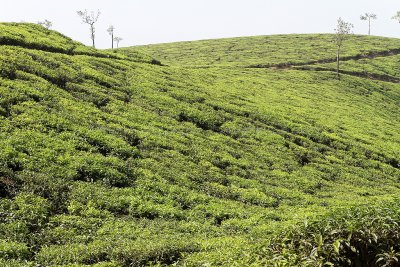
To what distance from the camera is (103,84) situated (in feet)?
123

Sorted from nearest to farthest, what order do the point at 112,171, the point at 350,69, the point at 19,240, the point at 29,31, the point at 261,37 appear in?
the point at 19,240 → the point at 112,171 → the point at 29,31 → the point at 350,69 → the point at 261,37

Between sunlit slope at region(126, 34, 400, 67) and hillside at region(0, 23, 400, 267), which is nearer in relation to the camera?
hillside at region(0, 23, 400, 267)

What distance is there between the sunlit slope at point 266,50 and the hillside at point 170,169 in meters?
45.9

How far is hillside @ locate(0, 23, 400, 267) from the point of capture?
1416 cm

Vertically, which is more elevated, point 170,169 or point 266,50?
point 266,50

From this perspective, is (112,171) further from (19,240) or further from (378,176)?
(378,176)

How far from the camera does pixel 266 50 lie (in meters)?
121

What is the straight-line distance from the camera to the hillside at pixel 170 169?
46.4 ft

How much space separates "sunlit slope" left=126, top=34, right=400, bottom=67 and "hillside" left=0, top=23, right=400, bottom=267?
45863mm

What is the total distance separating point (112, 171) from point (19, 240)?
7.76 meters

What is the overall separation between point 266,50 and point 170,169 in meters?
102

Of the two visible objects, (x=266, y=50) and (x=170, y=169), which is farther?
(x=266, y=50)

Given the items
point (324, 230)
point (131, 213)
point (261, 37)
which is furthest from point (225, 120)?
point (261, 37)

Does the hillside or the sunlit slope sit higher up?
the sunlit slope
